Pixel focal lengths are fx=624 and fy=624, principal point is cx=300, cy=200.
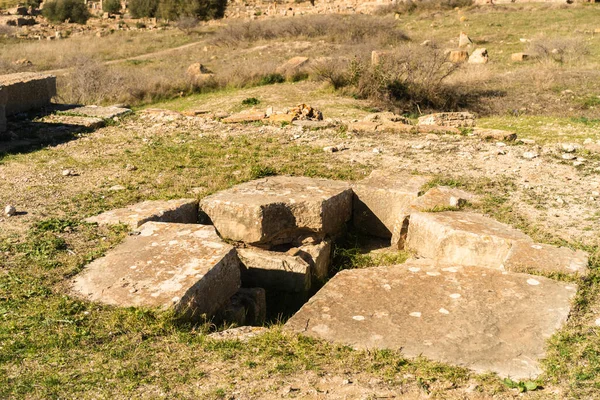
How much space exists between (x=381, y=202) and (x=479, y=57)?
13.1 m

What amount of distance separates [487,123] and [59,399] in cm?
880

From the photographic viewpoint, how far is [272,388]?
9.65 feet

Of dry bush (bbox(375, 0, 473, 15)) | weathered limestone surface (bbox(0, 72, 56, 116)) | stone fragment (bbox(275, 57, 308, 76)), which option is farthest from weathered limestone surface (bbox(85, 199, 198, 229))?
dry bush (bbox(375, 0, 473, 15))

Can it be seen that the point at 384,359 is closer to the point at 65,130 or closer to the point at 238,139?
the point at 238,139

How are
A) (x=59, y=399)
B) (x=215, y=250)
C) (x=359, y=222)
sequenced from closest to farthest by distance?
(x=59, y=399) → (x=215, y=250) → (x=359, y=222)

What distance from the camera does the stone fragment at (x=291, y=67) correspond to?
15.6 metres

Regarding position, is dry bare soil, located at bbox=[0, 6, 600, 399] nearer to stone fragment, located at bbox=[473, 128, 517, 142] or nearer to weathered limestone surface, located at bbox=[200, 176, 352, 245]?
stone fragment, located at bbox=[473, 128, 517, 142]

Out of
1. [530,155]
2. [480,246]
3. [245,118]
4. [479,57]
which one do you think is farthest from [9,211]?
[479,57]


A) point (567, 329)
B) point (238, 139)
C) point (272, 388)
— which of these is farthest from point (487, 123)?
point (272, 388)

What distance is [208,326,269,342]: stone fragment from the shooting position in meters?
3.48

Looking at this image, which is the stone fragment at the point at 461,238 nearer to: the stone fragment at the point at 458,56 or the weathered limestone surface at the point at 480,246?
the weathered limestone surface at the point at 480,246

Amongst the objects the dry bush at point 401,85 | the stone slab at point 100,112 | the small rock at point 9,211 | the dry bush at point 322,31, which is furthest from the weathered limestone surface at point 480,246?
the dry bush at point 322,31

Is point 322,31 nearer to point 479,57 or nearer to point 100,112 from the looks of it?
point 479,57

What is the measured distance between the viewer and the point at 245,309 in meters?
4.22
